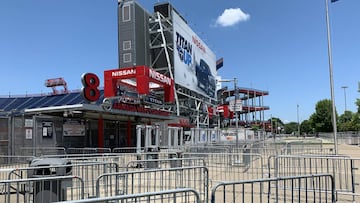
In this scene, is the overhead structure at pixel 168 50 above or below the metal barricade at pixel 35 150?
above

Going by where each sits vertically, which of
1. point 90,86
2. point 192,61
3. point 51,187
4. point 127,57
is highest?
point 192,61

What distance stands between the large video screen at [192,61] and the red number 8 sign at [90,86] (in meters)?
21.6

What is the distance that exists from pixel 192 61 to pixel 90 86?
2999 cm

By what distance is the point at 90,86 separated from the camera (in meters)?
23.0

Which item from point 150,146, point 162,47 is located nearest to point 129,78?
point 150,146

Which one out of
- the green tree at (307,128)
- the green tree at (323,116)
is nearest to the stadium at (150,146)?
the green tree at (323,116)

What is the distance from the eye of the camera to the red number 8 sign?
2248 cm

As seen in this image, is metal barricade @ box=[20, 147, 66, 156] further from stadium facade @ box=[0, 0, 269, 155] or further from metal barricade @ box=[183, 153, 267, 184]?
metal barricade @ box=[183, 153, 267, 184]

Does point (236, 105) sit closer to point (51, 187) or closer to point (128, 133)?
point (51, 187)

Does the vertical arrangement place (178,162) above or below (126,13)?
below

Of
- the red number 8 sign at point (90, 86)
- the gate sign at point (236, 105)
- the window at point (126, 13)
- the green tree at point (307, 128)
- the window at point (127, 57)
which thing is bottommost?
the green tree at point (307, 128)

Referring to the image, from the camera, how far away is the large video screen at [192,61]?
45.7 metres

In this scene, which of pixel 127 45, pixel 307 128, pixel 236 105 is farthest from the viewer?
pixel 307 128

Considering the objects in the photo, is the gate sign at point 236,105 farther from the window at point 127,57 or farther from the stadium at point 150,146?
the window at point 127,57
